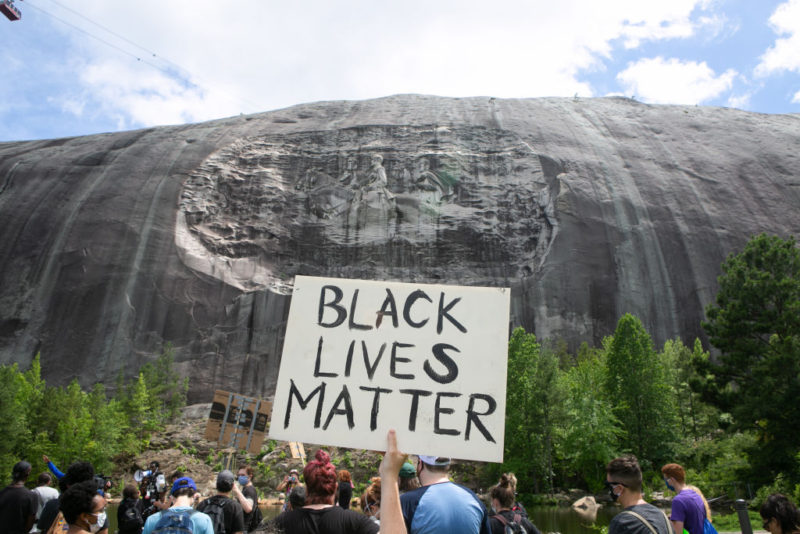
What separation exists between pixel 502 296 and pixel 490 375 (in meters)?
0.46

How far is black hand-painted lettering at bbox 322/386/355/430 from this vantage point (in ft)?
10.1

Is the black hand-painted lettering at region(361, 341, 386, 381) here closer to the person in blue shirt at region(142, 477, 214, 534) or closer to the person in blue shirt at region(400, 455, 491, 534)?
the person in blue shirt at region(400, 455, 491, 534)

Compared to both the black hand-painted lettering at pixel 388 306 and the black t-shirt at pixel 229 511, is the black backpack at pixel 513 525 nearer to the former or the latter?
the black hand-painted lettering at pixel 388 306

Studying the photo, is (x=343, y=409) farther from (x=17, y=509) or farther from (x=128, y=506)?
(x=17, y=509)

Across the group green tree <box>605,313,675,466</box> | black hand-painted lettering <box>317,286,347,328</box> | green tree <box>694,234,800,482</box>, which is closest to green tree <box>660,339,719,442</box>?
green tree <box>605,313,675,466</box>

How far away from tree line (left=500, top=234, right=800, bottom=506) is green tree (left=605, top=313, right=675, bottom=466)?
0.17 ft

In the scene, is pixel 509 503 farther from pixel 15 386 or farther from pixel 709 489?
pixel 15 386

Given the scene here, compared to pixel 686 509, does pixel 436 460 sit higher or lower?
higher

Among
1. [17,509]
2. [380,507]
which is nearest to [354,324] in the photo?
[380,507]

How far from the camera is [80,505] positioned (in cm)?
376

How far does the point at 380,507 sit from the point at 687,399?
35.3 metres

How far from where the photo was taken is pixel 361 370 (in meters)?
3.18

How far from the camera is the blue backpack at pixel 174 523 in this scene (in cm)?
423

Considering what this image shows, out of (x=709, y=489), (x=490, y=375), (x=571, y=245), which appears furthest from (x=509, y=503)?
(x=571, y=245)
